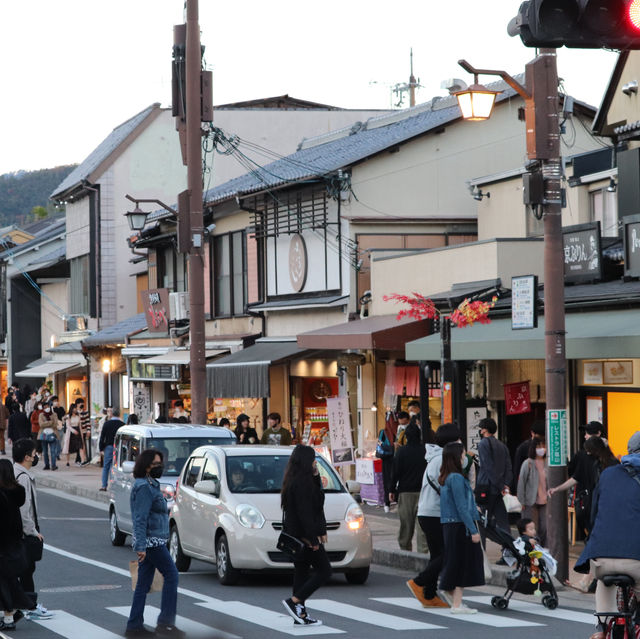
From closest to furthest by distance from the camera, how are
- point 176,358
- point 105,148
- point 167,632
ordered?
1. point 167,632
2. point 176,358
3. point 105,148

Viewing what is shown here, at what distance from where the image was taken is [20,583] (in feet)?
38.3

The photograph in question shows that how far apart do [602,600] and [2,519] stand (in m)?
5.37

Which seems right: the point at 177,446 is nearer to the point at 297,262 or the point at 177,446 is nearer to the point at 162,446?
the point at 162,446

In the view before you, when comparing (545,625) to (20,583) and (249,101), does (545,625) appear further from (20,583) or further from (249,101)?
(249,101)

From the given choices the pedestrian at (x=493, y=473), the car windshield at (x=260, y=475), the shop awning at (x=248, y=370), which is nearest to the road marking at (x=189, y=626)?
the car windshield at (x=260, y=475)

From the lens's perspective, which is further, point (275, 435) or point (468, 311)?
point (275, 435)

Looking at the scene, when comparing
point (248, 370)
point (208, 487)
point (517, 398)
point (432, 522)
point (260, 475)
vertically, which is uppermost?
point (248, 370)

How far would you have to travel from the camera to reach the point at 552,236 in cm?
1368

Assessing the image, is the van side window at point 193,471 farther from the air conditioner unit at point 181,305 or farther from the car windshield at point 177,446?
the air conditioner unit at point 181,305

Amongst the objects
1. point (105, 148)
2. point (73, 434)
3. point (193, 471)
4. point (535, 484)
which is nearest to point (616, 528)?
point (535, 484)

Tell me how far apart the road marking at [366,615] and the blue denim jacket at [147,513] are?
2197mm

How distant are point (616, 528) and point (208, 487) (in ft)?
22.8

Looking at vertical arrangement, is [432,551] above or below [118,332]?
below

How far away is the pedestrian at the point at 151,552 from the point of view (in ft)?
35.4
